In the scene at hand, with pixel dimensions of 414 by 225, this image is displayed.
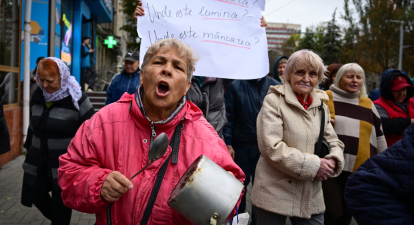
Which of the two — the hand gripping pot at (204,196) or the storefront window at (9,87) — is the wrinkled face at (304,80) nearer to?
the hand gripping pot at (204,196)

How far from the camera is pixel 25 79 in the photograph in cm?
677

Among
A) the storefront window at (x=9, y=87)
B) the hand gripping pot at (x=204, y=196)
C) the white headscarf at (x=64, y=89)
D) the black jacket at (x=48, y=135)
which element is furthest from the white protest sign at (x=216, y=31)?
the storefront window at (x=9, y=87)

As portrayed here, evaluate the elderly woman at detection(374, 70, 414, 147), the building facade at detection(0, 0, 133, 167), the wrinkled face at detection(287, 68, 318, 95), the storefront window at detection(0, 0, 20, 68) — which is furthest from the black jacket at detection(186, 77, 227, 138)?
the storefront window at detection(0, 0, 20, 68)

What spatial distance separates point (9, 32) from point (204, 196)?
6.70m

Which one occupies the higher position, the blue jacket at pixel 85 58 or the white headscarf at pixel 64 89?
the blue jacket at pixel 85 58

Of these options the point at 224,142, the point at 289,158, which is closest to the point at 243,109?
the point at 224,142

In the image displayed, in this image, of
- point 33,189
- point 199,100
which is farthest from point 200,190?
point 33,189

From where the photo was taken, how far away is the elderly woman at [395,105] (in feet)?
12.3

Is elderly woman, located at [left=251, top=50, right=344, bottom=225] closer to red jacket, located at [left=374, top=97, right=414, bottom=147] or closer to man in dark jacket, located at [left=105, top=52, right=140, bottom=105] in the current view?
red jacket, located at [left=374, top=97, right=414, bottom=147]

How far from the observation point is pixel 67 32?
12.8 m

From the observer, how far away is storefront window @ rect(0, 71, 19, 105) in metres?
6.22

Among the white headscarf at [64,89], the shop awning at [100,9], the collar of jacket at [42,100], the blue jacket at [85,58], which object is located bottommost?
the collar of jacket at [42,100]

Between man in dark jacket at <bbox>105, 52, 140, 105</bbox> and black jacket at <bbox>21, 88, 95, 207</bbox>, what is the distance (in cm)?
137

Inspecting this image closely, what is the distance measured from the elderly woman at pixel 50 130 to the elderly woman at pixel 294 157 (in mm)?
1799
